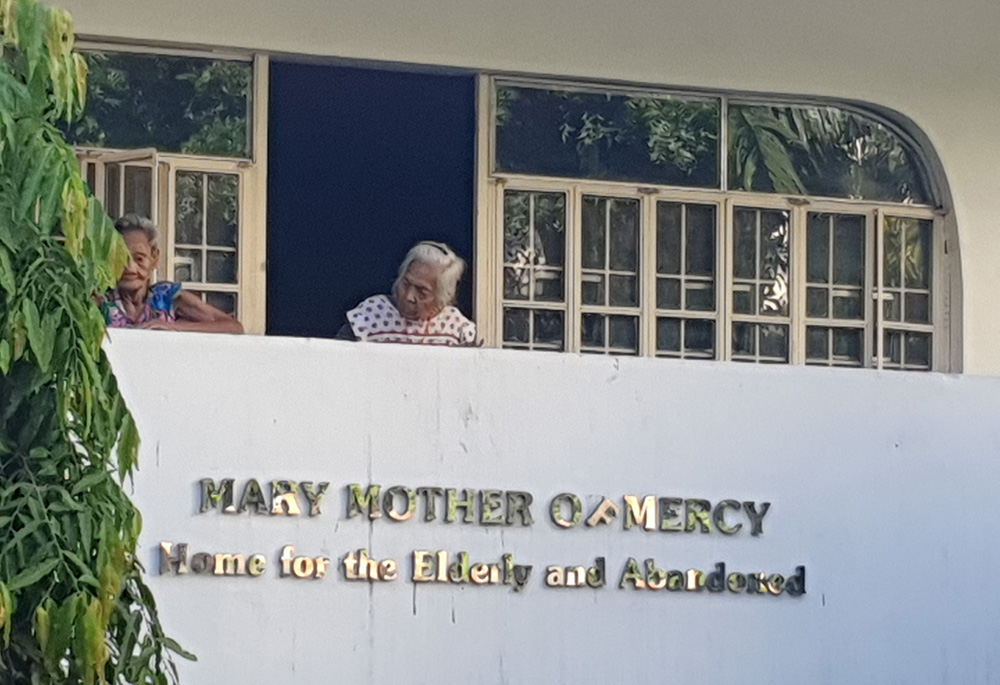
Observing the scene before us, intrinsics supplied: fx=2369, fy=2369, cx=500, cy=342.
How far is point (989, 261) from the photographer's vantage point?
959 cm

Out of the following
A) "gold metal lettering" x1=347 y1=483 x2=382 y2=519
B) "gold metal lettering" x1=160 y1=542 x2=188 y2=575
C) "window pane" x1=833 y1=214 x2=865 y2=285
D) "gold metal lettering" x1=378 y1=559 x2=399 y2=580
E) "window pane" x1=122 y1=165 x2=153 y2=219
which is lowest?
"gold metal lettering" x1=378 y1=559 x2=399 y2=580

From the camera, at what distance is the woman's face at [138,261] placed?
27.2 ft

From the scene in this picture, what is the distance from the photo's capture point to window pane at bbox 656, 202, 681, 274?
923 cm

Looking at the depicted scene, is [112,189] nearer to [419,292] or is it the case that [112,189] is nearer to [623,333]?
[419,292]

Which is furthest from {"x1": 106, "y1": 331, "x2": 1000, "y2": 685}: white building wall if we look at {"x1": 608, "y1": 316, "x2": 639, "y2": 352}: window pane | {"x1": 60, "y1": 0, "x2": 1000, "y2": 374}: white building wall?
{"x1": 60, "y1": 0, "x2": 1000, "y2": 374}: white building wall

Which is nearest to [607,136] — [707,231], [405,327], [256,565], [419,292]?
[707,231]

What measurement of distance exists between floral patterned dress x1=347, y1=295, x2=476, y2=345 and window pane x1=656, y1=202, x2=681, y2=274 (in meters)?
0.93

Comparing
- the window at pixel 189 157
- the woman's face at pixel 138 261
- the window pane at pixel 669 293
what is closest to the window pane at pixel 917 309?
the window pane at pixel 669 293

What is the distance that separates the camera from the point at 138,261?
8297mm

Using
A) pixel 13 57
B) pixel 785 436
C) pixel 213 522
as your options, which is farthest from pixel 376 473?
pixel 13 57

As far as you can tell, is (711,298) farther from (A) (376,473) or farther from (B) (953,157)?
(A) (376,473)

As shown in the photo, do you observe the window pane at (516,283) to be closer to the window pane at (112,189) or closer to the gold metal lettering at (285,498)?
the window pane at (112,189)

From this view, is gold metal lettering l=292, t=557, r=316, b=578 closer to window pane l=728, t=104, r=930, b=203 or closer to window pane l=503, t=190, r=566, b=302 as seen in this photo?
window pane l=503, t=190, r=566, b=302

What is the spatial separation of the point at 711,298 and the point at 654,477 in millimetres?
1373
